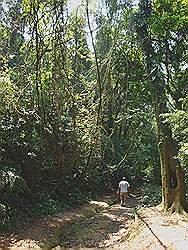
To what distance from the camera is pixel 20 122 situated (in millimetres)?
10375

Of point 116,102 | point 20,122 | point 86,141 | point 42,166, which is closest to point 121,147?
point 116,102

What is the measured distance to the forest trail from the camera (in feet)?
23.4

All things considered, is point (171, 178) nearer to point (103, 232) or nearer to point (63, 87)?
point (103, 232)

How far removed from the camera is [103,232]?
30.3ft

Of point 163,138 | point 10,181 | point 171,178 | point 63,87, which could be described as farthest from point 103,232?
point 63,87

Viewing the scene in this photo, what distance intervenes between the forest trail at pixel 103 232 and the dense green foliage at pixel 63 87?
0.70 metres

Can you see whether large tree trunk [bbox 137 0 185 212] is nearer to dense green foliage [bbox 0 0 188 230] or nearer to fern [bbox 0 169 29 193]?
dense green foliage [bbox 0 0 188 230]

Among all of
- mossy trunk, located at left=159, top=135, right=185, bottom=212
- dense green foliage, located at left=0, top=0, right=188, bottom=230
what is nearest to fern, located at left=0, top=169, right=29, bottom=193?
dense green foliage, located at left=0, top=0, right=188, bottom=230

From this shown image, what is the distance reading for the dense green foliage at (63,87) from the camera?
10102mm

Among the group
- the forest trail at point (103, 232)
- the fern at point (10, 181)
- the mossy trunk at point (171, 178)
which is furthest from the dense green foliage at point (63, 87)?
the forest trail at point (103, 232)

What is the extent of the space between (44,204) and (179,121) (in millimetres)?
5035

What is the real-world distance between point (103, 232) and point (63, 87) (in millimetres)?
4737

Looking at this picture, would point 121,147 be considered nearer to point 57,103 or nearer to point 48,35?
point 57,103

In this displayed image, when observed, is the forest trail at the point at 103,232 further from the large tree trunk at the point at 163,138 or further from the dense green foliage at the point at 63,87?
the dense green foliage at the point at 63,87
